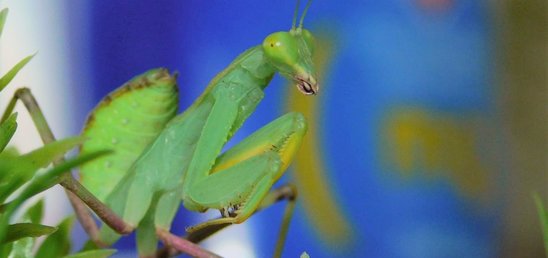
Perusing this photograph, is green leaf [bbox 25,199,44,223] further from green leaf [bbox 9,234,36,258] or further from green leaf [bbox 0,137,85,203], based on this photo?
green leaf [bbox 0,137,85,203]

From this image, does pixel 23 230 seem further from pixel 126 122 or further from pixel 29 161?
pixel 126 122

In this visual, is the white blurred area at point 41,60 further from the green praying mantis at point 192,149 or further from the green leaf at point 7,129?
the green leaf at point 7,129

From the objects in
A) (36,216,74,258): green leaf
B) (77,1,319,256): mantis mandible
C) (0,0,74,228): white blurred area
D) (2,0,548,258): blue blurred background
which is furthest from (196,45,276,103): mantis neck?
(0,0,74,228): white blurred area

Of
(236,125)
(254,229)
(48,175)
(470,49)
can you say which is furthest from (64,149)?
(470,49)

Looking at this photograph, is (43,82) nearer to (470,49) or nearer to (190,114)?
(190,114)

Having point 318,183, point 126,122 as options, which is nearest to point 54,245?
point 126,122
